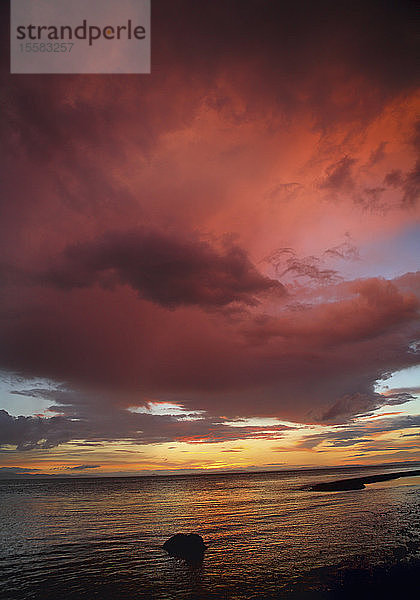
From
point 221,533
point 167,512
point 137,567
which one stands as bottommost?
point 167,512

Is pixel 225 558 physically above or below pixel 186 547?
below

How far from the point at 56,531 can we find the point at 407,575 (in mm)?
30771

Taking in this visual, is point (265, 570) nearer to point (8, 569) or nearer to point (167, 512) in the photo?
point (8, 569)

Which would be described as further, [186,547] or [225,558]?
[186,547]

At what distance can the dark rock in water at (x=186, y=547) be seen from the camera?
2572 centimetres

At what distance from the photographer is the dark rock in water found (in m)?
25.7

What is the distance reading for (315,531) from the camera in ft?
105

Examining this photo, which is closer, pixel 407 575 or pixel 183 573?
pixel 407 575

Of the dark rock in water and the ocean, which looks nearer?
the ocean

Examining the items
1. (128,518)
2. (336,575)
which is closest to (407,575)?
(336,575)

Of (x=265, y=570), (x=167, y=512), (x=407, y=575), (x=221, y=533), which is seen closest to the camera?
(x=407, y=575)

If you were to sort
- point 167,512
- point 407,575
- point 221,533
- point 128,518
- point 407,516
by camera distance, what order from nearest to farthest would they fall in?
point 407,575 → point 221,533 → point 407,516 → point 128,518 → point 167,512

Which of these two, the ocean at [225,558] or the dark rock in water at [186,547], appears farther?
the dark rock in water at [186,547]

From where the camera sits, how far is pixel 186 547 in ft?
86.6
